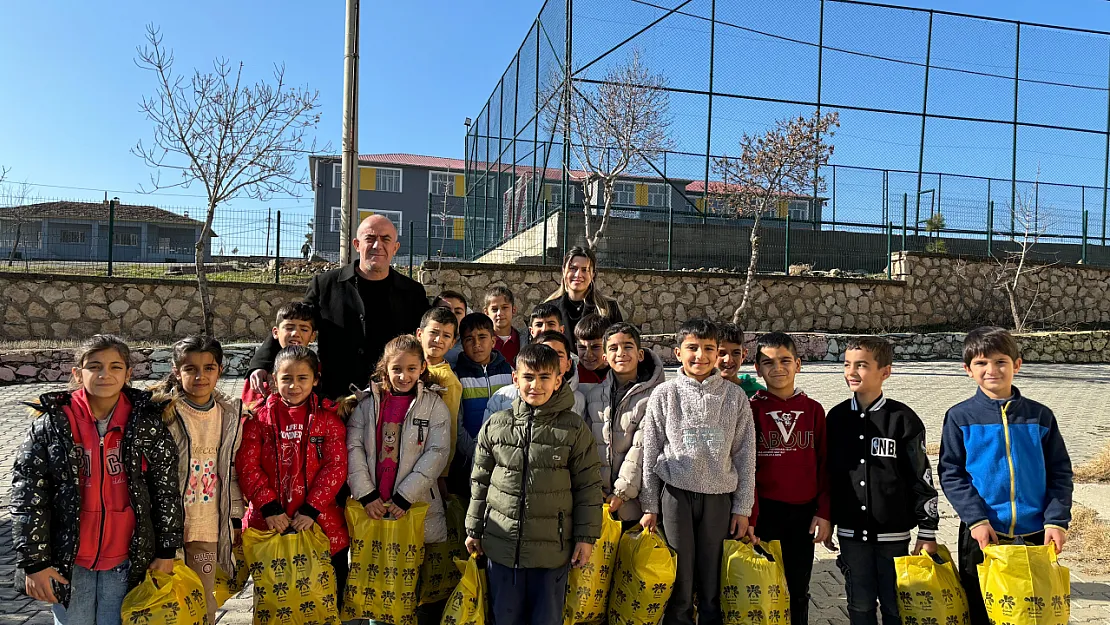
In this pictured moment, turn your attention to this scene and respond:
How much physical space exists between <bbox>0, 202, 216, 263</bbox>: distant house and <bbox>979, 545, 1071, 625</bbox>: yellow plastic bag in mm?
11330

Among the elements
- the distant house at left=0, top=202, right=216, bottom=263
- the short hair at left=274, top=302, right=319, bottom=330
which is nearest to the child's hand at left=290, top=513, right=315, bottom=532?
the short hair at left=274, top=302, right=319, bottom=330

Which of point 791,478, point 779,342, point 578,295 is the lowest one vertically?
point 791,478

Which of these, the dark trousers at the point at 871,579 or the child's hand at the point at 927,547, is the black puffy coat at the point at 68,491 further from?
the child's hand at the point at 927,547

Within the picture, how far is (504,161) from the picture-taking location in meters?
18.5

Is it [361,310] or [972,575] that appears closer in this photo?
[972,575]

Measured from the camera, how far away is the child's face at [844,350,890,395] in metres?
3.03

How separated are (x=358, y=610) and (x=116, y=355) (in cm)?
134

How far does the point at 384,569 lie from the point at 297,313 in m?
1.26

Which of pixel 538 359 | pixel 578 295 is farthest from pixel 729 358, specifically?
pixel 578 295

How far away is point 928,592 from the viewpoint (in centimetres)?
277

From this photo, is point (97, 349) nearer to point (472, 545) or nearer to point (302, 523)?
point (302, 523)

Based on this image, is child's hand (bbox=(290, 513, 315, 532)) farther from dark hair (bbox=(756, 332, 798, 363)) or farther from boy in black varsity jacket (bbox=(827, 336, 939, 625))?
boy in black varsity jacket (bbox=(827, 336, 939, 625))

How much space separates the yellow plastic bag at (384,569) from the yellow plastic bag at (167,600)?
0.56 m

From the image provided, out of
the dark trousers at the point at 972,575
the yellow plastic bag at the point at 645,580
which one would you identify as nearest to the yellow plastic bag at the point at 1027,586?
the dark trousers at the point at 972,575
